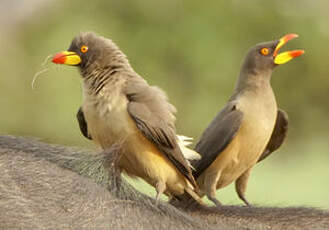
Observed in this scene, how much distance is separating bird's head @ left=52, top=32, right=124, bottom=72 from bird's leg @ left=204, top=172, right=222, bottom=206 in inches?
40.5

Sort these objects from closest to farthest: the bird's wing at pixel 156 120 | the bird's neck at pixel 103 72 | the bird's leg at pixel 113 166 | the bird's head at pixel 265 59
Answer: the bird's leg at pixel 113 166
the bird's wing at pixel 156 120
the bird's neck at pixel 103 72
the bird's head at pixel 265 59

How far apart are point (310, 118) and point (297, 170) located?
22.7ft

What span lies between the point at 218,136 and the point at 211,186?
0.39m

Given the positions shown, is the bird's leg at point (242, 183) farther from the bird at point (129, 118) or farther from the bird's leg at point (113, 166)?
the bird's leg at point (113, 166)

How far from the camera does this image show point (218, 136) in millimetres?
6434

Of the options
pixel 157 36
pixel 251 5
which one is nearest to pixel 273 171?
pixel 157 36

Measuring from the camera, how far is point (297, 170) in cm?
1424

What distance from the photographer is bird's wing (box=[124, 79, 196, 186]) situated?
5.36m

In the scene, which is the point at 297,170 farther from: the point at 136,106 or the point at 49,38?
the point at 136,106

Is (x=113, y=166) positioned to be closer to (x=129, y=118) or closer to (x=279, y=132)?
(x=129, y=118)

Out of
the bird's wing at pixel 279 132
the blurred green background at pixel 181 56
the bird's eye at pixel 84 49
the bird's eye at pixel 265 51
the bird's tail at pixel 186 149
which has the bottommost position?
the blurred green background at pixel 181 56

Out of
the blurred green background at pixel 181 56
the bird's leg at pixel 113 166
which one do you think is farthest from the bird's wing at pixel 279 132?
the blurred green background at pixel 181 56

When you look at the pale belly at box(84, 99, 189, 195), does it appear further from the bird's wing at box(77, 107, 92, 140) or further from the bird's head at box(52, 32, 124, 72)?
the bird's wing at box(77, 107, 92, 140)

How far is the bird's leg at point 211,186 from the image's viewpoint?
236 inches
